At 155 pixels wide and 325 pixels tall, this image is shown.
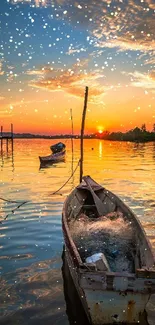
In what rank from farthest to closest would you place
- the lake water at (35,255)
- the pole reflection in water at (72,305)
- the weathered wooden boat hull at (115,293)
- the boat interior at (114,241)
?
the boat interior at (114,241), the lake water at (35,255), the pole reflection in water at (72,305), the weathered wooden boat hull at (115,293)

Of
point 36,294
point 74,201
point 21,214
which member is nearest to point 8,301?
point 36,294

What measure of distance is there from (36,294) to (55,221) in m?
6.02

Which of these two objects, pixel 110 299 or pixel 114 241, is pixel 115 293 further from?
pixel 114 241

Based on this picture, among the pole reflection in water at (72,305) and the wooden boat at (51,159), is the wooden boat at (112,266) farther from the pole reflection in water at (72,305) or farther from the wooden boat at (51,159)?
the wooden boat at (51,159)

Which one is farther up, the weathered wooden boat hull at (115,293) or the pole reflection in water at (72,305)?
the weathered wooden boat hull at (115,293)

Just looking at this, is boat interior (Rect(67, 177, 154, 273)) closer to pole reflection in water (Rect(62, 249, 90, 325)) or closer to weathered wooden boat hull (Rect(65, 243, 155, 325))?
weathered wooden boat hull (Rect(65, 243, 155, 325))

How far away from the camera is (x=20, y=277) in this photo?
773 centimetres

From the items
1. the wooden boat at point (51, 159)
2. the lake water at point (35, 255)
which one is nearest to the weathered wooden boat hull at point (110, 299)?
the lake water at point (35, 255)

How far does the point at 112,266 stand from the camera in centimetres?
659

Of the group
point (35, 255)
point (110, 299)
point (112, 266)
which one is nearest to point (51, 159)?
point (35, 255)

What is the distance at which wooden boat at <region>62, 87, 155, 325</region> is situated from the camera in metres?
5.02

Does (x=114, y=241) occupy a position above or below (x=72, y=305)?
above

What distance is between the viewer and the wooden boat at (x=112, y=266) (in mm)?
5016

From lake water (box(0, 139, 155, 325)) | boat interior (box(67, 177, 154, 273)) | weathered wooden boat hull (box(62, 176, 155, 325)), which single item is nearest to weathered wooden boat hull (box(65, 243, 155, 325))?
weathered wooden boat hull (box(62, 176, 155, 325))
